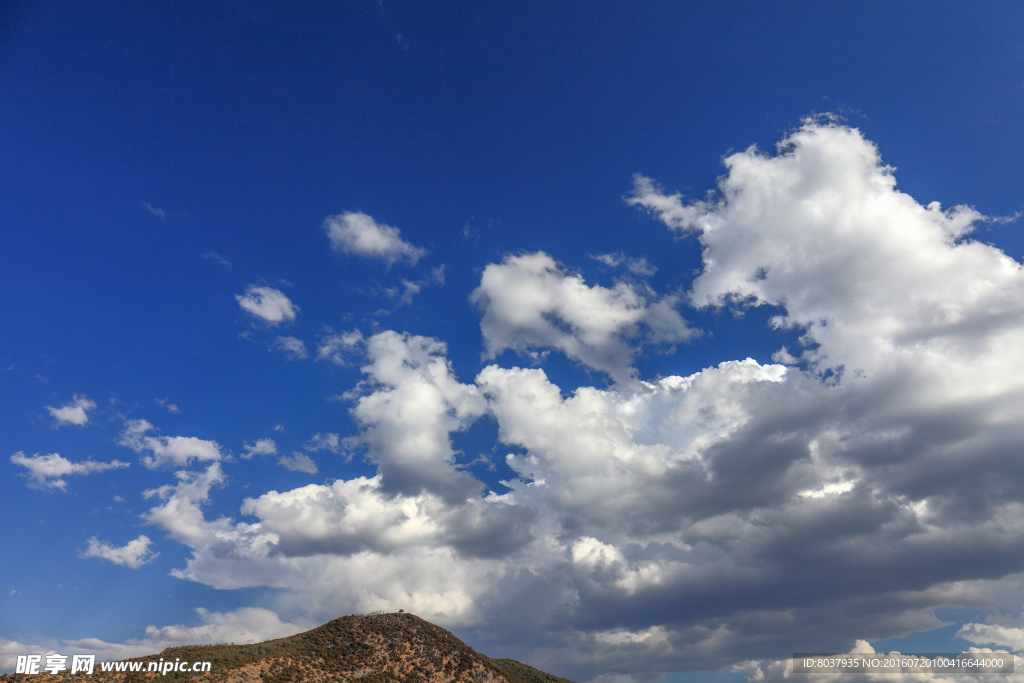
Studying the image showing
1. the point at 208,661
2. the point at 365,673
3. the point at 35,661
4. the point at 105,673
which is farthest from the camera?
the point at 365,673

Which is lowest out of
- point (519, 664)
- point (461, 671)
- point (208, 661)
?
point (519, 664)

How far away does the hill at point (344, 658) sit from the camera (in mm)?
85250

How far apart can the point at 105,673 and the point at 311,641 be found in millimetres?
32108

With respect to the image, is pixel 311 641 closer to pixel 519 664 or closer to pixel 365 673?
pixel 365 673

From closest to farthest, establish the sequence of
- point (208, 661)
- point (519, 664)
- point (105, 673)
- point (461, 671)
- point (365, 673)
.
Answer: point (105, 673) → point (208, 661) → point (365, 673) → point (461, 671) → point (519, 664)

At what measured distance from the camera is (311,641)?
4048 inches

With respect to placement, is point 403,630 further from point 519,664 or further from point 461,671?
point 519,664

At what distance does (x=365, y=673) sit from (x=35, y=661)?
4804cm

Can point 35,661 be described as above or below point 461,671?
above

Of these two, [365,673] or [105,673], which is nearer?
[105,673]

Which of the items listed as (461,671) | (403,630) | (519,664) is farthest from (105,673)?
(519,664)

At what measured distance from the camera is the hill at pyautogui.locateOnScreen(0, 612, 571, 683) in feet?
280

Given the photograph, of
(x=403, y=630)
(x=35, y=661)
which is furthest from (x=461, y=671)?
(x=35, y=661)

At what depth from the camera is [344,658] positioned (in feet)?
327
